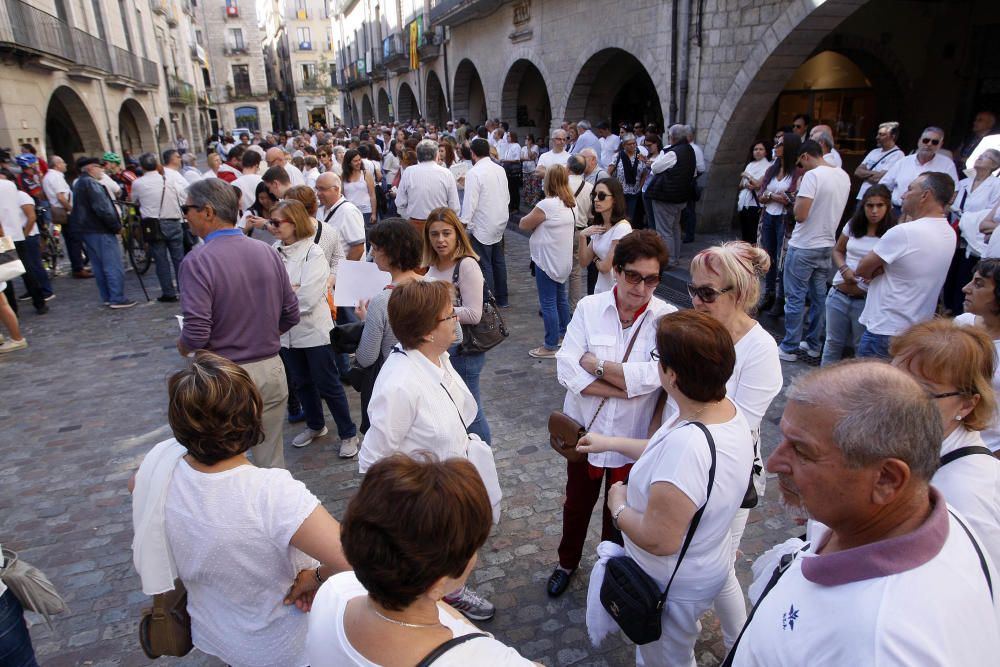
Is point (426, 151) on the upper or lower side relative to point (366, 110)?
lower

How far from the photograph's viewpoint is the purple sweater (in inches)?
123

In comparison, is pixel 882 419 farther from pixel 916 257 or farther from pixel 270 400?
pixel 916 257

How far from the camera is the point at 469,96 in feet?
83.4

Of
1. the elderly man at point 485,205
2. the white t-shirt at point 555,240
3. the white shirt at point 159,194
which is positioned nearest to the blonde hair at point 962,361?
the white t-shirt at point 555,240

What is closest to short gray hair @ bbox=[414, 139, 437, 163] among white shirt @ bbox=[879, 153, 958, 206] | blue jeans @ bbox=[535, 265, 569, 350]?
blue jeans @ bbox=[535, 265, 569, 350]

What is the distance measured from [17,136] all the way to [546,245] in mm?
14565

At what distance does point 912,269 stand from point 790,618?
3.60 meters

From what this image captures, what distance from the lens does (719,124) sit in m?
9.70

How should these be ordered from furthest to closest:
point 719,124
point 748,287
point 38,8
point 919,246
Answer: point 38,8 < point 719,124 < point 919,246 < point 748,287

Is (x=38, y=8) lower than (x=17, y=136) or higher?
higher

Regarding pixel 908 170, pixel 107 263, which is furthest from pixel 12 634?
pixel 908 170

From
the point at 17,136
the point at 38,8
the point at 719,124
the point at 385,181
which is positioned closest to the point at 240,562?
the point at 719,124

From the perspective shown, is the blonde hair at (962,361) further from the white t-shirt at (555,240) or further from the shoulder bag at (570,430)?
the white t-shirt at (555,240)

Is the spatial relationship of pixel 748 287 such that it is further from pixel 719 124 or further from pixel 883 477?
pixel 719 124
